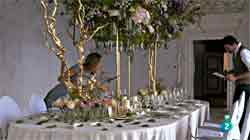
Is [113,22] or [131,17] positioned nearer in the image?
[131,17]

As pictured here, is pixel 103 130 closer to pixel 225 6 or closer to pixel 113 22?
pixel 113 22

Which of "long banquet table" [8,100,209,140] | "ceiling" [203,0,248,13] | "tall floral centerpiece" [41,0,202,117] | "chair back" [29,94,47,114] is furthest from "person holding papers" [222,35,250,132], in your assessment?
"ceiling" [203,0,248,13]

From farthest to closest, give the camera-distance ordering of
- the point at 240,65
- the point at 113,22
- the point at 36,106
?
the point at 240,65 < the point at 36,106 < the point at 113,22

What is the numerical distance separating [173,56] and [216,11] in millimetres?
1466

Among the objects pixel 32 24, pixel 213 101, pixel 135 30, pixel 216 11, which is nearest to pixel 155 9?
pixel 135 30

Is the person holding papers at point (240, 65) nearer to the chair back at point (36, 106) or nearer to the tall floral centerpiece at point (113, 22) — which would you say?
the tall floral centerpiece at point (113, 22)

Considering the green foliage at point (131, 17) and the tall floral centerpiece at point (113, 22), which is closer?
the tall floral centerpiece at point (113, 22)

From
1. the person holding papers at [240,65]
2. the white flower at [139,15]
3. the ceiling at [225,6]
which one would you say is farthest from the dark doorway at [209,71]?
the white flower at [139,15]

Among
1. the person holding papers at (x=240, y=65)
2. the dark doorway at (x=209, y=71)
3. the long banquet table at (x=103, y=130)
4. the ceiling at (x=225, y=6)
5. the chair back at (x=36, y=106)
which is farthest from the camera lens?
the dark doorway at (x=209, y=71)

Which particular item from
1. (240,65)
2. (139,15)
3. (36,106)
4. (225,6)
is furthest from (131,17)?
(225,6)

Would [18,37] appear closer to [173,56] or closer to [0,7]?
[0,7]

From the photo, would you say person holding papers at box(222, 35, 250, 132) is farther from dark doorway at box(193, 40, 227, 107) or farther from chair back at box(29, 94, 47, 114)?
dark doorway at box(193, 40, 227, 107)

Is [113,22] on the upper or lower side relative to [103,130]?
upper

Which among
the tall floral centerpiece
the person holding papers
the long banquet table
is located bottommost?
the long banquet table
